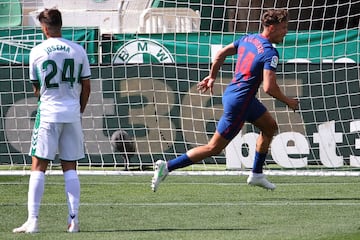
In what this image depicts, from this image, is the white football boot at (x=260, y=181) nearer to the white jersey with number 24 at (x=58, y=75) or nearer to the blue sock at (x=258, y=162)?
the blue sock at (x=258, y=162)

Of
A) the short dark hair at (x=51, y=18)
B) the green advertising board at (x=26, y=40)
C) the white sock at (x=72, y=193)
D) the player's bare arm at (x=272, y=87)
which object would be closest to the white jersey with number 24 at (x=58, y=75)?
the short dark hair at (x=51, y=18)

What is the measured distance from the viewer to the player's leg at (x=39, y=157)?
8.83 meters

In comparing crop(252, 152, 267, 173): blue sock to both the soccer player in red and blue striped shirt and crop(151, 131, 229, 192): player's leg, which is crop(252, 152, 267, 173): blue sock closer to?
the soccer player in red and blue striped shirt

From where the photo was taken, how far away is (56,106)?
349 inches

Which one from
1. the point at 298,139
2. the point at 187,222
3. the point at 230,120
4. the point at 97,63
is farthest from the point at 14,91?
the point at 187,222

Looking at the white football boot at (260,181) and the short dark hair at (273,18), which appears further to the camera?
the white football boot at (260,181)

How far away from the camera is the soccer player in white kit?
8797 millimetres

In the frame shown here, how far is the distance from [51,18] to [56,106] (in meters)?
0.67

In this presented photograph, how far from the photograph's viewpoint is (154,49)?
17641mm

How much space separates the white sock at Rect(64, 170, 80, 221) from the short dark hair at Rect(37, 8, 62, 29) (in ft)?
3.76

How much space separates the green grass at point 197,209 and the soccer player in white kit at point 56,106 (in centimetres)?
30

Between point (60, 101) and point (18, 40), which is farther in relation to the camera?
point (18, 40)

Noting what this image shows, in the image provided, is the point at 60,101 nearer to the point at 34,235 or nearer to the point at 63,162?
the point at 63,162

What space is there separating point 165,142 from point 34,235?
7.29m
